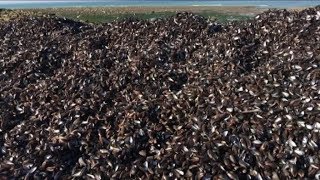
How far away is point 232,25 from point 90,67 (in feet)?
17.8

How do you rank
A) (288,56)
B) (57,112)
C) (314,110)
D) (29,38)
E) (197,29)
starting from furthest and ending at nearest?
(29,38)
(197,29)
(288,56)
(57,112)
(314,110)

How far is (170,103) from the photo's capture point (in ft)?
29.4

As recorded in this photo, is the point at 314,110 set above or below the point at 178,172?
above

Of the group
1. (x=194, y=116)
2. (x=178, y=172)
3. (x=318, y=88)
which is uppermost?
(x=318, y=88)

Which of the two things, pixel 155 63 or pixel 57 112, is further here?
pixel 155 63

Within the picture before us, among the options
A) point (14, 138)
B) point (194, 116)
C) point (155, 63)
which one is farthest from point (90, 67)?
point (194, 116)

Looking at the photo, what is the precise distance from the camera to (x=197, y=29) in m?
13.5

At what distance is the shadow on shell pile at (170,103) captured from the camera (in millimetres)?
7180

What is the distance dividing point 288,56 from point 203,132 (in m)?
3.80

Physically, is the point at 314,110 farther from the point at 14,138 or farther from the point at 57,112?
the point at 14,138

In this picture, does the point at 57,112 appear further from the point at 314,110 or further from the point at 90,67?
the point at 314,110

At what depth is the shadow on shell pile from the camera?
7.18 m

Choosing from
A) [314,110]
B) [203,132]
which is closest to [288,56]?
[314,110]

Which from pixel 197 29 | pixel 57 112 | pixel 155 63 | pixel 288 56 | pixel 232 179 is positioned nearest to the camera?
pixel 232 179
